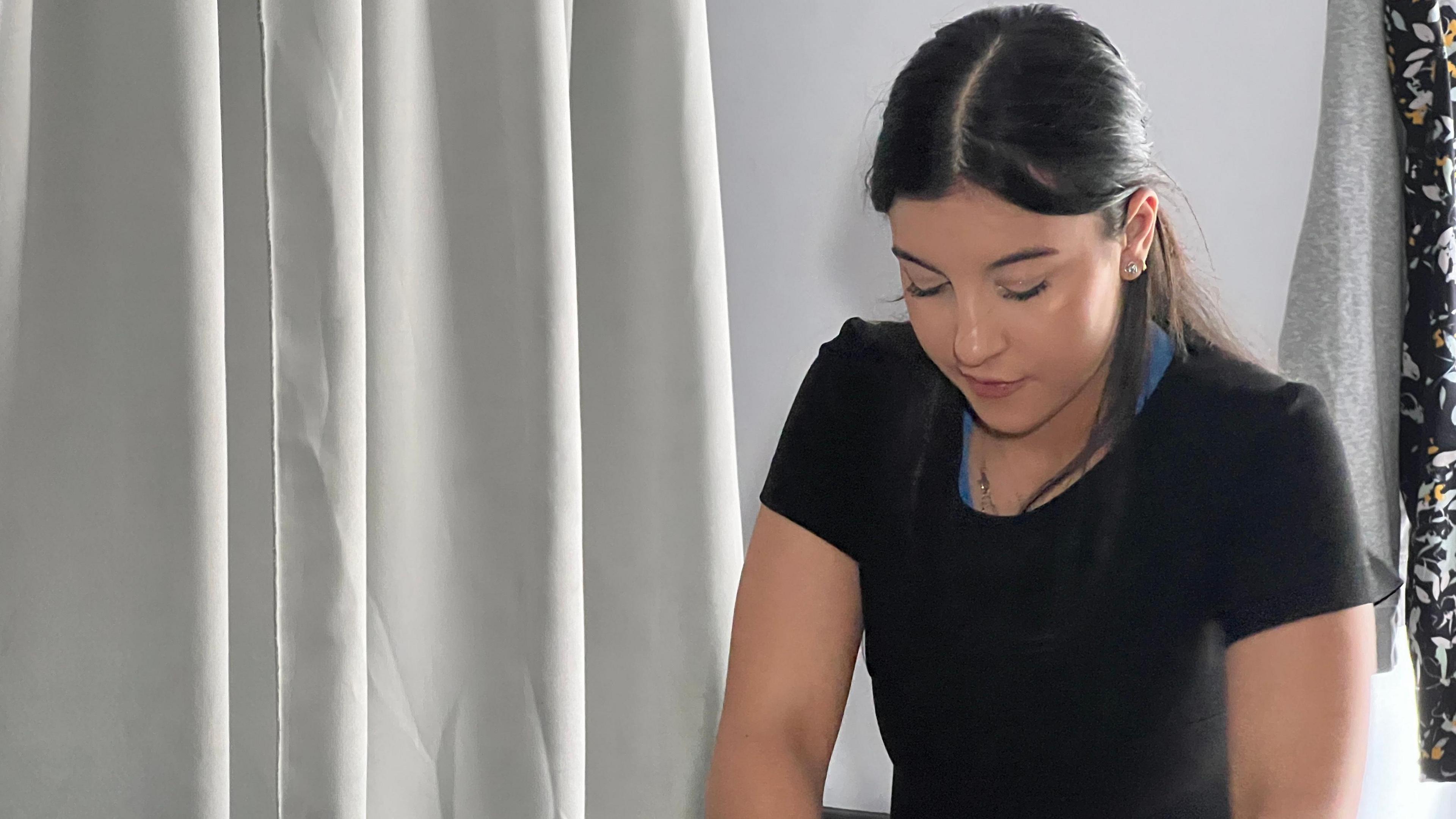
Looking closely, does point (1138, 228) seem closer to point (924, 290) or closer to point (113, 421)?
point (924, 290)

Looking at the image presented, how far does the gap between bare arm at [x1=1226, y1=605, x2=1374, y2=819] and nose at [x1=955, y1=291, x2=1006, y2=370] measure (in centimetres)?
27

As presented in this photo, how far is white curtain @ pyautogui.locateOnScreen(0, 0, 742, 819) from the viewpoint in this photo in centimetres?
50

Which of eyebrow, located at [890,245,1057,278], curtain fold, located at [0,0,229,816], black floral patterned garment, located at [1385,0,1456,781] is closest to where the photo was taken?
curtain fold, located at [0,0,229,816]

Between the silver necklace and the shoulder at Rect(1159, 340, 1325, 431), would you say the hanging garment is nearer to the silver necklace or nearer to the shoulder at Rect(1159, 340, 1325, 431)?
the shoulder at Rect(1159, 340, 1325, 431)

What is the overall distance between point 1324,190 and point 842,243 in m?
0.47

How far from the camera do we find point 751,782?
740 mm

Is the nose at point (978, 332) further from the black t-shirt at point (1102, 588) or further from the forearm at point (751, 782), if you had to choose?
the forearm at point (751, 782)

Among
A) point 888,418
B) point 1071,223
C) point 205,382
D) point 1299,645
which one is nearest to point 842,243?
point 888,418

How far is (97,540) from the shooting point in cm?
51

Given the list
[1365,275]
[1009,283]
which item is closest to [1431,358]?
[1365,275]

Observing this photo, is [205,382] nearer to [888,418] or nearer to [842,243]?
[888,418]

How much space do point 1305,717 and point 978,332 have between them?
0.33 metres

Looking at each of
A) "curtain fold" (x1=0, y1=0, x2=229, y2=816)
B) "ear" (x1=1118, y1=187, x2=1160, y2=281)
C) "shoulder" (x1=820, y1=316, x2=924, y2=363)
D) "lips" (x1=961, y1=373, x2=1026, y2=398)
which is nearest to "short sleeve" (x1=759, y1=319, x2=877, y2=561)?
"shoulder" (x1=820, y1=316, x2=924, y2=363)

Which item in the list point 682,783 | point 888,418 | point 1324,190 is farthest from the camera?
point 1324,190
